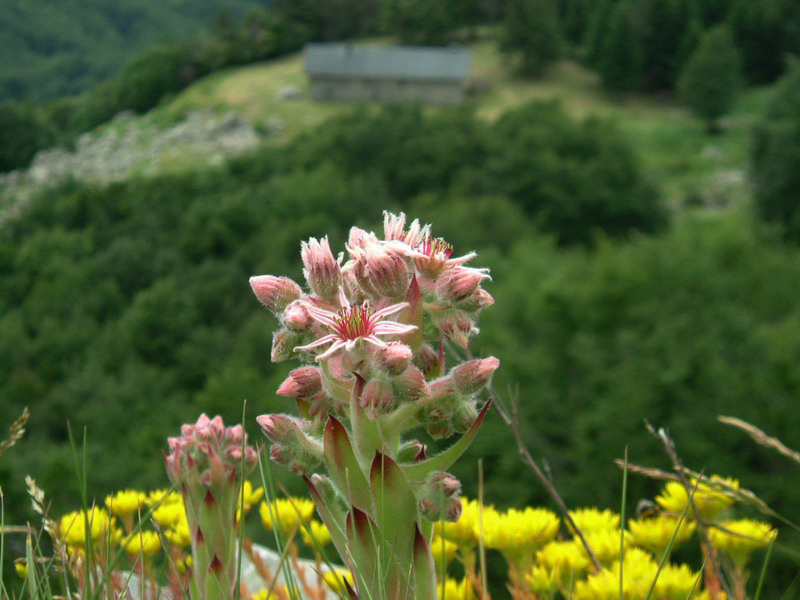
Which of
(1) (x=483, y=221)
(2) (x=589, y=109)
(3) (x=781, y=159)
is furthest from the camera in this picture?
(2) (x=589, y=109)

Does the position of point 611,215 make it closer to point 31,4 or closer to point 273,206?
point 273,206

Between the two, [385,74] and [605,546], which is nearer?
[605,546]

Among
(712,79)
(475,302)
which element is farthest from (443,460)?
(712,79)

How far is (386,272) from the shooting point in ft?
3.92

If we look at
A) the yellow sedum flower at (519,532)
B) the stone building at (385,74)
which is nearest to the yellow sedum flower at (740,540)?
the yellow sedum flower at (519,532)

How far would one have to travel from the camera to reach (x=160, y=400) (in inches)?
877

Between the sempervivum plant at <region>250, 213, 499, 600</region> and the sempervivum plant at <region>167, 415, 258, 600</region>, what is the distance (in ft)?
1.04

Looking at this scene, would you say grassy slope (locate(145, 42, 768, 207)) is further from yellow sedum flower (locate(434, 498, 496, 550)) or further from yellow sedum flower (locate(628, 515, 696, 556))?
yellow sedum flower (locate(434, 498, 496, 550))

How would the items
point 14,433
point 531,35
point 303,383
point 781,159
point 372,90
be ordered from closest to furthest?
point 303,383 < point 14,433 < point 781,159 < point 531,35 < point 372,90

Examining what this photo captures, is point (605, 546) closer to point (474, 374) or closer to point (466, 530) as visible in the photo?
point (466, 530)

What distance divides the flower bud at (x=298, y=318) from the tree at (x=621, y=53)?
73.7 meters

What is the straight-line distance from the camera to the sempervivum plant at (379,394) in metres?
1.15

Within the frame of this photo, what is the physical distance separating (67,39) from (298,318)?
40.7m

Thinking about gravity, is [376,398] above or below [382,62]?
above
